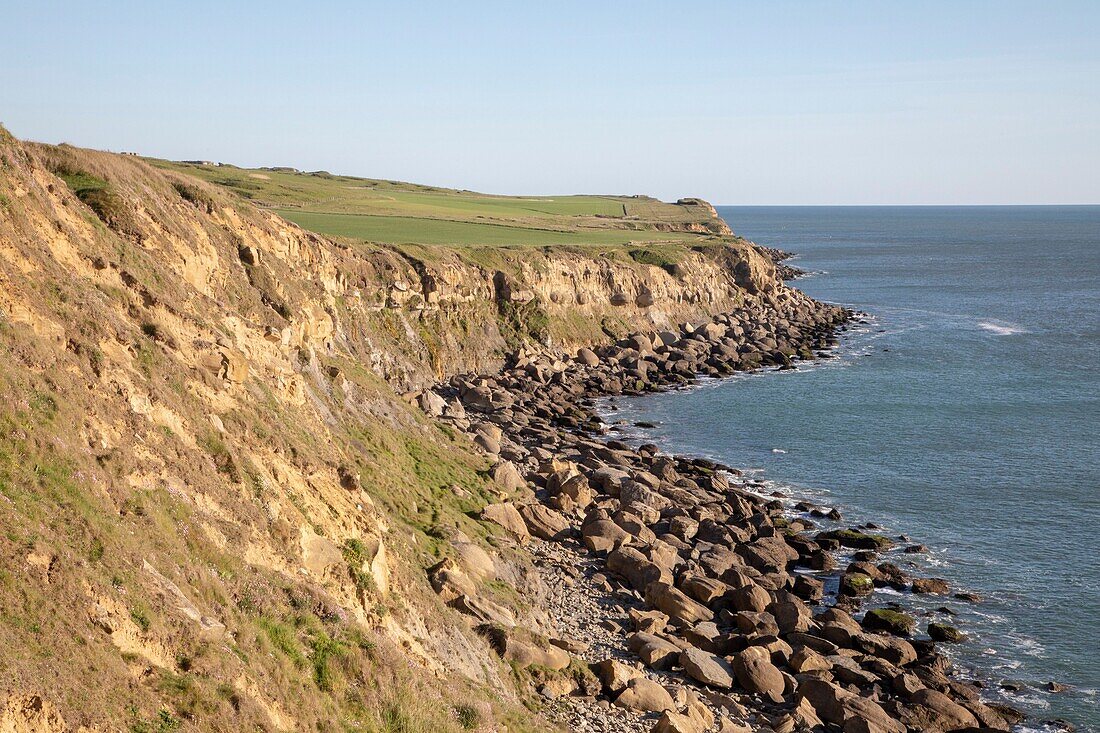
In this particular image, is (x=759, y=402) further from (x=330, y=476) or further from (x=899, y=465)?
(x=330, y=476)

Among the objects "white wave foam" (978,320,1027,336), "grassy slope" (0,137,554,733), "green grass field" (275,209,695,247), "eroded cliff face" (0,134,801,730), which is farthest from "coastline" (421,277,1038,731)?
"white wave foam" (978,320,1027,336)

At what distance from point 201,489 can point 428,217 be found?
82.7m

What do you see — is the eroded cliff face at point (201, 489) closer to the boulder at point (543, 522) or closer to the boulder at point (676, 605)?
the boulder at point (543, 522)

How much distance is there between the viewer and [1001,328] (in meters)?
98.3

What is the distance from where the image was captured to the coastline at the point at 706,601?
26469 millimetres

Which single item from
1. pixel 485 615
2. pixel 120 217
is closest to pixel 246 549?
pixel 485 615

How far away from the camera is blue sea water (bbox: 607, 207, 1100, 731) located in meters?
32.6

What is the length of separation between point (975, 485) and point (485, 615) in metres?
31.4

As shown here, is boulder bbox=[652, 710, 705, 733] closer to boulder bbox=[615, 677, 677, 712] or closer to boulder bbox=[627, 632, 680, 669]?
boulder bbox=[615, 677, 677, 712]

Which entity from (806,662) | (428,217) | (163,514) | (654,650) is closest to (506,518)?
(654,650)

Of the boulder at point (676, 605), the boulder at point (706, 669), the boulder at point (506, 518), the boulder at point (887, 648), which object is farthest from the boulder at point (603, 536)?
the boulder at point (887, 648)

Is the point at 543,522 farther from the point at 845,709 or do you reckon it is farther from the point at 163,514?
the point at 163,514

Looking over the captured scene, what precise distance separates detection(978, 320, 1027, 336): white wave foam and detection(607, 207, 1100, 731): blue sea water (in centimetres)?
13

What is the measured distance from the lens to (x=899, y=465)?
51.5 meters
